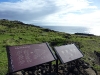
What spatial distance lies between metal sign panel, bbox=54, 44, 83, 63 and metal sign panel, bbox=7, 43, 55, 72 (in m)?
1.14

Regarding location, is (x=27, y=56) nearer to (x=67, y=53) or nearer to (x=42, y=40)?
(x=67, y=53)


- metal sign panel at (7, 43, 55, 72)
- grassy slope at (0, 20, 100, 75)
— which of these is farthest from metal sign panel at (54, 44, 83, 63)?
grassy slope at (0, 20, 100, 75)

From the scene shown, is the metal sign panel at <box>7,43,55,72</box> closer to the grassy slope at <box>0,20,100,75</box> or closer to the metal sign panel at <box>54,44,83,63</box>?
the metal sign panel at <box>54,44,83,63</box>

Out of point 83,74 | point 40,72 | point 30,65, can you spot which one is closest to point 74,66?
point 83,74

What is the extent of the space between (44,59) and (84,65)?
306 inches

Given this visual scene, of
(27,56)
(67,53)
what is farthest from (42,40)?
(27,56)

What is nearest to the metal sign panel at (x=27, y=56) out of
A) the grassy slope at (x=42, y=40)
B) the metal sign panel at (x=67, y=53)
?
the metal sign panel at (x=67, y=53)

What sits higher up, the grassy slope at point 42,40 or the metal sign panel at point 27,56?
the metal sign panel at point 27,56

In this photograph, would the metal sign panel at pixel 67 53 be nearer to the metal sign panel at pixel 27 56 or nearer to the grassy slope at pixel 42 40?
the metal sign panel at pixel 27 56

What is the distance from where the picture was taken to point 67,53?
47.3ft

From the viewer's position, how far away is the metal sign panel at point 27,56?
9870 mm

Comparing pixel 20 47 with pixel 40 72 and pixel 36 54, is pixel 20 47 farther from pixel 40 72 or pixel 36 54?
pixel 40 72

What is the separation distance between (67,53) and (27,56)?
476 centimetres

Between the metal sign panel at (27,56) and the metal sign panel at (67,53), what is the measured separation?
114 cm
